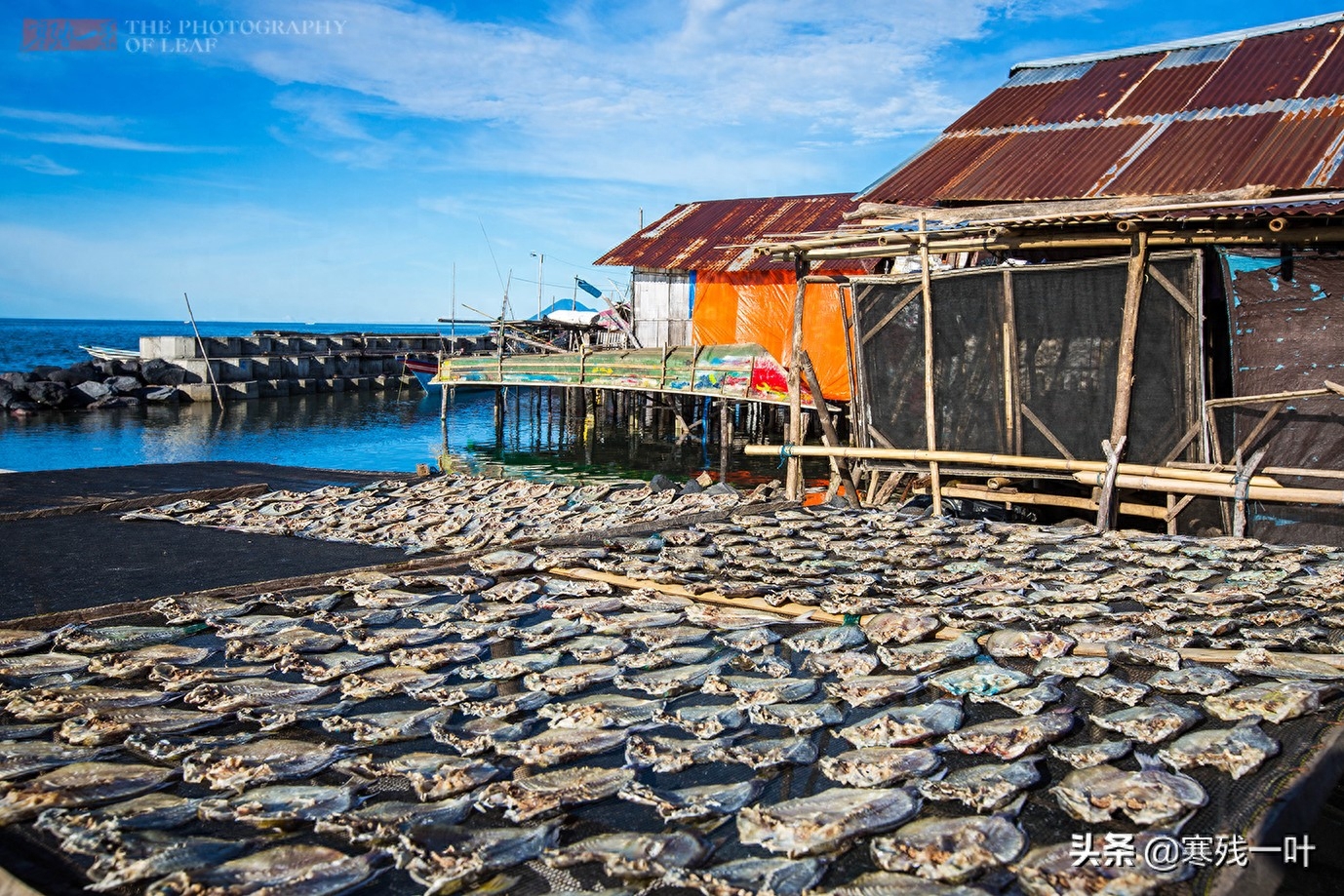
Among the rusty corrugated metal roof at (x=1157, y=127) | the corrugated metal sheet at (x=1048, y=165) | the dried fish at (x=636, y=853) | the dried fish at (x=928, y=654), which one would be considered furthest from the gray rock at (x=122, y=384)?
the dried fish at (x=636, y=853)

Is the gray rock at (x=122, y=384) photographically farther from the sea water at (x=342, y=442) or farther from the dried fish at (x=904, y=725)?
the dried fish at (x=904, y=725)

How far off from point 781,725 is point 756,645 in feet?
3.34

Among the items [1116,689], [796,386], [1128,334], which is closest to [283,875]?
[1116,689]

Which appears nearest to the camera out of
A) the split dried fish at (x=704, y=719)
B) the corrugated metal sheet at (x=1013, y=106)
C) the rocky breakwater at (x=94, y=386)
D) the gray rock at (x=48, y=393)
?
the split dried fish at (x=704, y=719)

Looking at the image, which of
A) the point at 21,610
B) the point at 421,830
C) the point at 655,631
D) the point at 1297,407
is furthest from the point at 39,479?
the point at 1297,407

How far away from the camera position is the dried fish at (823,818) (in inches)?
125

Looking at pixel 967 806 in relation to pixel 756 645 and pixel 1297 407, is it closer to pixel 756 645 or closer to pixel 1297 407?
pixel 756 645

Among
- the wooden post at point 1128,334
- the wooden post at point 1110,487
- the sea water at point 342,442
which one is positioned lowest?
the sea water at point 342,442

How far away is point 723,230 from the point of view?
29.5 meters

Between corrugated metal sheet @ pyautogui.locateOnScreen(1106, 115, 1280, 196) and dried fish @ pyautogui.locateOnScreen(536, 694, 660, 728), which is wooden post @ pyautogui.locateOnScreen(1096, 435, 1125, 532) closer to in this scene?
corrugated metal sheet @ pyautogui.locateOnScreen(1106, 115, 1280, 196)

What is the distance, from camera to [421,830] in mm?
3262

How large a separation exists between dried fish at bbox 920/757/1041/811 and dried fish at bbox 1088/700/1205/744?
1.85 feet

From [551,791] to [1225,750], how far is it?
2712 mm

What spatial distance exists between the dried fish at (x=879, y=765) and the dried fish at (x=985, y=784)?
3.7 inches
